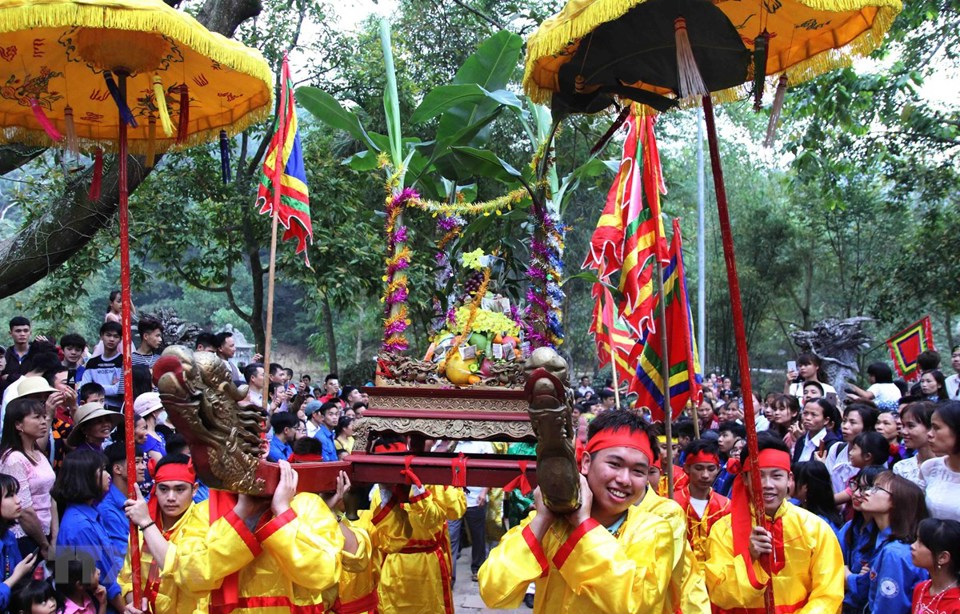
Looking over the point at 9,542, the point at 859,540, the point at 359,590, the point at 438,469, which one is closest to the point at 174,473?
the point at 9,542

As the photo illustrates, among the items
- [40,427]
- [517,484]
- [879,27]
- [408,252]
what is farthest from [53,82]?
[879,27]

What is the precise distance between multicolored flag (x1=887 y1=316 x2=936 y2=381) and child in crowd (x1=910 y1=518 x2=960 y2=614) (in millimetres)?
7777

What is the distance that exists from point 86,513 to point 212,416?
2.14 m

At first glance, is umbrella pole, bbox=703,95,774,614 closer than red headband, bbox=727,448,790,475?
Yes

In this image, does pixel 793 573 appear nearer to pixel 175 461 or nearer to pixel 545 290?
pixel 545 290

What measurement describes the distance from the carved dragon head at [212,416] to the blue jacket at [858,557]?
3.11 metres

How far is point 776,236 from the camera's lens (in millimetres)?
24031

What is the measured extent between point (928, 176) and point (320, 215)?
8727 mm

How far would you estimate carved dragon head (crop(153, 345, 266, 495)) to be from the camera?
3033mm

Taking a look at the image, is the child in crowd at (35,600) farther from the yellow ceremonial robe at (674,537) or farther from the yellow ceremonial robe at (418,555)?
the yellow ceremonial robe at (674,537)

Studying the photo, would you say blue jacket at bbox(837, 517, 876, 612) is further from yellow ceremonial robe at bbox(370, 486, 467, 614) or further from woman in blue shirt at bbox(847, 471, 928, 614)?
yellow ceremonial robe at bbox(370, 486, 467, 614)

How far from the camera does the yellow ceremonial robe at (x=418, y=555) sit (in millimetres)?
5672

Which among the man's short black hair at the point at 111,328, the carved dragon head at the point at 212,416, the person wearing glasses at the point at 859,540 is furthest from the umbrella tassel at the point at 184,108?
the person wearing glasses at the point at 859,540

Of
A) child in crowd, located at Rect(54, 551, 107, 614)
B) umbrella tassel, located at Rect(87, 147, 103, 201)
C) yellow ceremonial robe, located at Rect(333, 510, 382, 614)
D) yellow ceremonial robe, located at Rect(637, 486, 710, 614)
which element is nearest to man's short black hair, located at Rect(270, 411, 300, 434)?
yellow ceremonial robe, located at Rect(333, 510, 382, 614)
